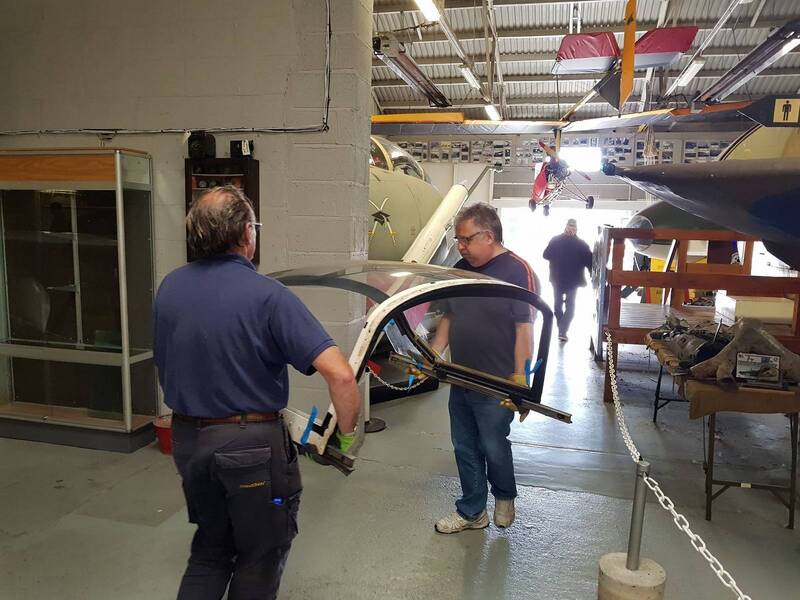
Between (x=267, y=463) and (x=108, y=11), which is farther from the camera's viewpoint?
(x=108, y=11)

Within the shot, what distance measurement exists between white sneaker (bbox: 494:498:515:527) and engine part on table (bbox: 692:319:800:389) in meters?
1.28

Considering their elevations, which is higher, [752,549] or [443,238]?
[443,238]

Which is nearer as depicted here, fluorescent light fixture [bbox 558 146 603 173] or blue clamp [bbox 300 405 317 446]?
blue clamp [bbox 300 405 317 446]

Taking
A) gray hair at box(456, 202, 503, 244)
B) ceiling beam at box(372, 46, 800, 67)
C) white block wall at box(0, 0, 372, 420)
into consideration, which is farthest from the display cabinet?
ceiling beam at box(372, 46, 800, 67)

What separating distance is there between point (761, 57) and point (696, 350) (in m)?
7.03

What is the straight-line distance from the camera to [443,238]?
20.4 feet

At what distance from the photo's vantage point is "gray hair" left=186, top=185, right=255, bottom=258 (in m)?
1.72

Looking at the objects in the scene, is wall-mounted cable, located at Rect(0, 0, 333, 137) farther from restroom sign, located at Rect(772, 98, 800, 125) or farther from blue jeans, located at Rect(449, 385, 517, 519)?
restroom sign, located at Rect(772, 98, 800, 125)

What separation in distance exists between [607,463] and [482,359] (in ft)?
5.84

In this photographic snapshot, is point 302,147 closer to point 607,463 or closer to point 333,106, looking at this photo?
point 333,106

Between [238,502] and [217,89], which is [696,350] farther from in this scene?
[217,89]

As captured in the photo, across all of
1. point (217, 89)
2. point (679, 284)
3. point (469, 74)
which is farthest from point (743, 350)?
point (469, 74)

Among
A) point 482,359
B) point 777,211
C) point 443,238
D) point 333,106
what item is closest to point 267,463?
point 482,359

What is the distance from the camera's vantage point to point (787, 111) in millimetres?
2336
